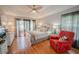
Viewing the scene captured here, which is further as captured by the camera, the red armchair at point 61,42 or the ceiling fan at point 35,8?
the red armchair at point 61,42

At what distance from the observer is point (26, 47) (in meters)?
2.34

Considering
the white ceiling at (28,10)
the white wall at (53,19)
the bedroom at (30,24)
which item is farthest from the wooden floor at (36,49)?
the white ceiling at (28,10)

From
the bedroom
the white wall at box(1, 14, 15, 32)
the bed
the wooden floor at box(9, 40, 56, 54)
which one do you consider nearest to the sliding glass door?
the bedroom

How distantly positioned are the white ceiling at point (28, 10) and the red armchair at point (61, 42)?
650 mm

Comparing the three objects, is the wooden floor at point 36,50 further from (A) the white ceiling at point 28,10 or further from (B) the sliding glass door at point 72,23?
(A) the white ceiling at point 28,10

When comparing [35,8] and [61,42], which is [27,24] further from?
[61,42]

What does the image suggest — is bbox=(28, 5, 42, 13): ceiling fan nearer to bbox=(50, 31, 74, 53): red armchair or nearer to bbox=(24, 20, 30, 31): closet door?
bbox=(24, 20, 30, 31): closet door

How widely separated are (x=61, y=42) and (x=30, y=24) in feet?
3.40

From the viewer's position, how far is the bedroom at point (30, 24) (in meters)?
2.22

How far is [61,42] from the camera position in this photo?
8.17 feet

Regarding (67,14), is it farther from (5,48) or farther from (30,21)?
(5,48)

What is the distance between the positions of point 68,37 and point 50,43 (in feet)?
1.99

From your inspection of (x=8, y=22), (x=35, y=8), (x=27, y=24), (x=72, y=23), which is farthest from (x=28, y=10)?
(x=72, y=23)
